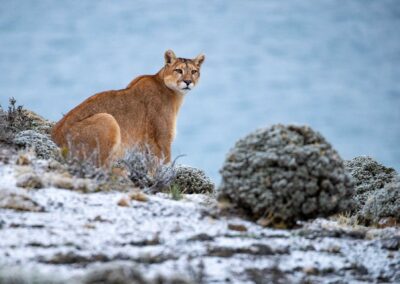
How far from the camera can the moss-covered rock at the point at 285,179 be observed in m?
8.77

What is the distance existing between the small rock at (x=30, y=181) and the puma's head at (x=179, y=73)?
6.71 m

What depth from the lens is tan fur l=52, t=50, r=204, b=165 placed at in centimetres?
1269

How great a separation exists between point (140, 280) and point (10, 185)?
12.0 feet

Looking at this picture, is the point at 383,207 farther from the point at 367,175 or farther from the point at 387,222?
the point at 367,175

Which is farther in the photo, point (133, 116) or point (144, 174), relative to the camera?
point (133, 116)

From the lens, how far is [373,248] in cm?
852

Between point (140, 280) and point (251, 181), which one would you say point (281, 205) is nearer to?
point (251, 181)

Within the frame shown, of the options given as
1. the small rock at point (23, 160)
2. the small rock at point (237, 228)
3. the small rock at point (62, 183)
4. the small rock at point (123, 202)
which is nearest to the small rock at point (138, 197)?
the small rock at point (123, 202)

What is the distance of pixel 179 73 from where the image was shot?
15.6m

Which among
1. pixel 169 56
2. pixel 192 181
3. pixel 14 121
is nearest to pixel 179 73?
pixel 169 56

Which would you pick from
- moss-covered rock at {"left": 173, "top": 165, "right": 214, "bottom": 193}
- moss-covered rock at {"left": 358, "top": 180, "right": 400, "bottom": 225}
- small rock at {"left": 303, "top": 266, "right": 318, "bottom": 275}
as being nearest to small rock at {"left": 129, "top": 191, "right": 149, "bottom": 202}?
small rock at {"left": 303, "top": 266, "right": 318, "bottom": 275}

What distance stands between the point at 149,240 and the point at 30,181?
7.21ft

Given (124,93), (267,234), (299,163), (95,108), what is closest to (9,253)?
(267,234)

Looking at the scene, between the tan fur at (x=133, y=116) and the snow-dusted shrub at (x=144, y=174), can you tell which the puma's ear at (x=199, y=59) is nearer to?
the tan fur at (x=133, y=116)
